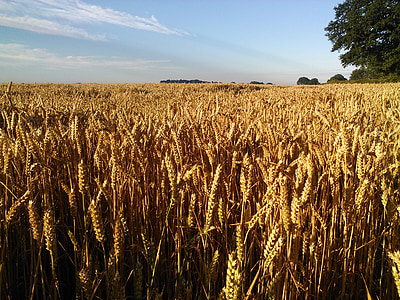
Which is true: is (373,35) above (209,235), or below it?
above

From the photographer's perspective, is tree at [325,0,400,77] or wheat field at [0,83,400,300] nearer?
wheat field at [0,83,400,300]

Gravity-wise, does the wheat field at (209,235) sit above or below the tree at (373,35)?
below

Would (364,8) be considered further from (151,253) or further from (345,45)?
(151,253)

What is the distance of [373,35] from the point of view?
24344mm

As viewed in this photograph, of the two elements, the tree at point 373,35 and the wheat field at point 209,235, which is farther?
the tree at point 373,35

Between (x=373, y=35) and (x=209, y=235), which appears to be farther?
(x=373, y=35)

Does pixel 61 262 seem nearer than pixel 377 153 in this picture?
No

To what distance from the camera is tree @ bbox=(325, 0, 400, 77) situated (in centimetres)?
2392

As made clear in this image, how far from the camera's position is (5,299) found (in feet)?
3.31

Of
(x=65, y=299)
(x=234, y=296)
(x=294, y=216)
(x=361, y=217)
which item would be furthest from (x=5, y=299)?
(x=361, y=217)

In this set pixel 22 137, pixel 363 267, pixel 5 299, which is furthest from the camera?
pixel 22 137

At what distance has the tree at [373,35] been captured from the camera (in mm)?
23922

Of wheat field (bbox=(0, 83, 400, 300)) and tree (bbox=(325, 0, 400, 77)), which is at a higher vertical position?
tree (bbox=(325, 0, 400, 77))

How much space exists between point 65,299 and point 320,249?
3.69ft
